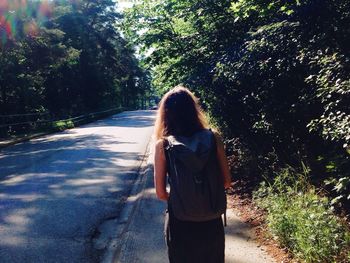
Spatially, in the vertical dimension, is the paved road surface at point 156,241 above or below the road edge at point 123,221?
above

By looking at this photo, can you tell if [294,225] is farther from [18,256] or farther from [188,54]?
[188,54]

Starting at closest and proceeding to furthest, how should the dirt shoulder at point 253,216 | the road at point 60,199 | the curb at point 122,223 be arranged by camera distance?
the dirt shoulder at point 253,216 → the curb at point 122,223 → the road at point 60,199

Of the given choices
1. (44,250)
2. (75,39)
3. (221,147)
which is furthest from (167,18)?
(75,39)

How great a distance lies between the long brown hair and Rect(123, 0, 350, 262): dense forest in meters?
2.21

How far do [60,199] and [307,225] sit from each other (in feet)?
17.6

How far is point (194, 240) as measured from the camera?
2695mm

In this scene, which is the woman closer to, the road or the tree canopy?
the road

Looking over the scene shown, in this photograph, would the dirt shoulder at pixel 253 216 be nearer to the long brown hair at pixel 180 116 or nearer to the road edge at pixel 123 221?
the road edge at pixel 123 221

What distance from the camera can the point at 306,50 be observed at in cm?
600

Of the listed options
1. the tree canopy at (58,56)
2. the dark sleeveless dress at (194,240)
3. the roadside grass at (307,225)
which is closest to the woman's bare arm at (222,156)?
the dark sleeveless dress at (194,240)

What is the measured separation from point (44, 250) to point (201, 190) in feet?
12.0

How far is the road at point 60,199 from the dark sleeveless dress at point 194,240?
2.84 m

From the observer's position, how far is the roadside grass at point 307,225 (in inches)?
163

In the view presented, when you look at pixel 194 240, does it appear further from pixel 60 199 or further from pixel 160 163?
pixel 60 199
